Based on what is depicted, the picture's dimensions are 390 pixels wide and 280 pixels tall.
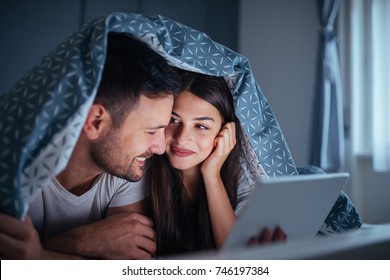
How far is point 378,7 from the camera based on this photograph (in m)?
2.15

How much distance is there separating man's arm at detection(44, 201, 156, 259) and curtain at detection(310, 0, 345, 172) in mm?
1581

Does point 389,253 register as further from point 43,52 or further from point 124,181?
point 43,52

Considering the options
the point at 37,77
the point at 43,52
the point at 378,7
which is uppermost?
the point at 378,7

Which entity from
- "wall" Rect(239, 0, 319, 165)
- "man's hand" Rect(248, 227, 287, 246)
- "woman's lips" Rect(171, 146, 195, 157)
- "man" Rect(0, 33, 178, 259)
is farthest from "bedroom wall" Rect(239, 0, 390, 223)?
"man's hand" Rect(248, 227, 287, 246)

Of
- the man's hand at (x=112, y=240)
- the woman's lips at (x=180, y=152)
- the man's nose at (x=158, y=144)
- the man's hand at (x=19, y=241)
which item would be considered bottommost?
the man's hand at (x=112, y=240)

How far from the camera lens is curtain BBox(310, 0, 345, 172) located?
7.57 ft

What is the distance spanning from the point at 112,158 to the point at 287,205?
1.41 ft

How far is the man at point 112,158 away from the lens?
34.5 inches

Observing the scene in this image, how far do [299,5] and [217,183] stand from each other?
1873 millimetres

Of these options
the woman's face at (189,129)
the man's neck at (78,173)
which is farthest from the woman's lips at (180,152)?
the man's neck at (78,173)

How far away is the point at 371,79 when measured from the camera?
7.16 ft

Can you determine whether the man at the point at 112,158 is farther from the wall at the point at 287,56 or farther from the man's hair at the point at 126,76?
the wall at the point at 287,56

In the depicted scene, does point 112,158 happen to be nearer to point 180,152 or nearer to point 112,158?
point 112,158
